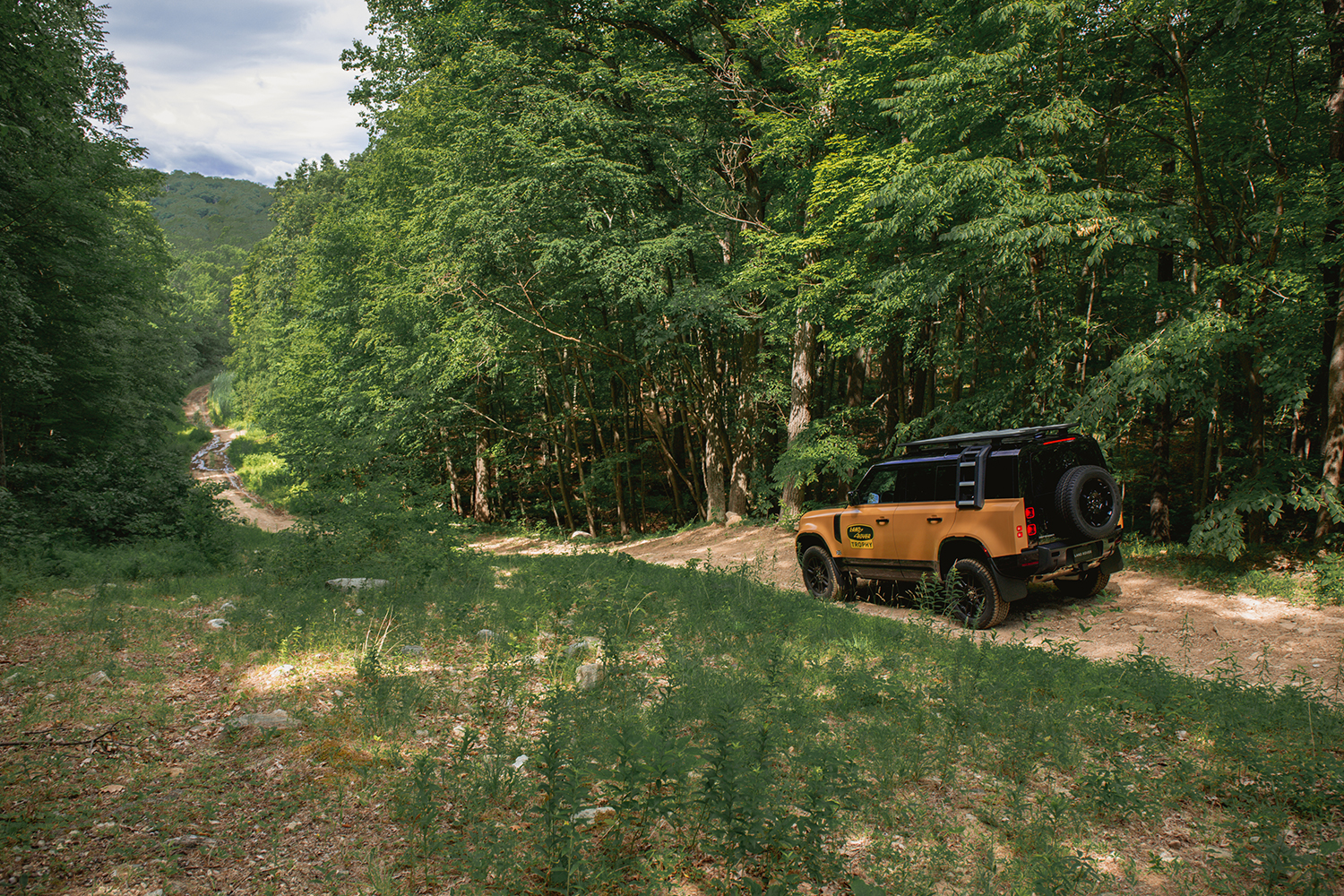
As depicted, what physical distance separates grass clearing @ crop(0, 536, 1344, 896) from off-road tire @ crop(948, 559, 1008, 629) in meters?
0.74

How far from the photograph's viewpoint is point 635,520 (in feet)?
76.9

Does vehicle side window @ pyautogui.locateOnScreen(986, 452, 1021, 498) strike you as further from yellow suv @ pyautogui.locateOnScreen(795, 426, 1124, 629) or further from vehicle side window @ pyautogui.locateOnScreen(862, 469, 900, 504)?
vehicle side window @ pyautogui.locateOnScreen(862, 469, 900, 504)

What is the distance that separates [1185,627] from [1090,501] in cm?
160

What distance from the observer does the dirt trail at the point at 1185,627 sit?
655 cm

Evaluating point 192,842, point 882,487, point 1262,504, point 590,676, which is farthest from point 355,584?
point 1262,504

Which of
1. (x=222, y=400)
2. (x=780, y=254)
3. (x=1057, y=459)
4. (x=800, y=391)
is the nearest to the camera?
(x=1057, y=459)

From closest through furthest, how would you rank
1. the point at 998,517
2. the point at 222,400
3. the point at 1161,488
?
the point at 998,517, the point at 1161,488, the point at 222,400

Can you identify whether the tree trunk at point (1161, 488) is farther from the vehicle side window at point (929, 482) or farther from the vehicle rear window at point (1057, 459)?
the vehicle side window at point (929, 482)

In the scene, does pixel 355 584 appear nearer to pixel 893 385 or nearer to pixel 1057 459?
pixel 1057 459

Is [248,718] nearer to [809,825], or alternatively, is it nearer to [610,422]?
[809,825]

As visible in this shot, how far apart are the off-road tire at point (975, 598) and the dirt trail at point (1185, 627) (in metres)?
0.19

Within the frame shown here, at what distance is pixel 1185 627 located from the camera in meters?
7.19

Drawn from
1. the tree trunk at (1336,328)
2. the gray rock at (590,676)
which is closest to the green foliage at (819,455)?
the tree trunk at (1336,328)

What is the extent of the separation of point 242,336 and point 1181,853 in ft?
224
